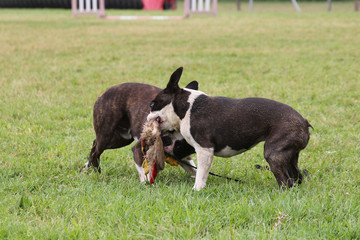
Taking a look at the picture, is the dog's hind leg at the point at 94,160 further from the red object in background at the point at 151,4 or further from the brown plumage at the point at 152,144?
the red object in background at the point at 151,4

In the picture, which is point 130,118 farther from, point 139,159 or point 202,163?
point 202,163

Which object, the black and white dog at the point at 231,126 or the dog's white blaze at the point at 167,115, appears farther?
the dog's white blaze at the point at 167,115

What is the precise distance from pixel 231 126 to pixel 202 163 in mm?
411

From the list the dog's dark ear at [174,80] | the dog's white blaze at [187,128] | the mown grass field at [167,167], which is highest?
the dog's dark ear at [174,80]

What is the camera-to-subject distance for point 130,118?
193 inches

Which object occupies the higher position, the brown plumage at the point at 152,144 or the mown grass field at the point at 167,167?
the brown plumage at the point at 152,144

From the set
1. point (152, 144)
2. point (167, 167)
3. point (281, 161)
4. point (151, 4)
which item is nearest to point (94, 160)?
point (167, 167)

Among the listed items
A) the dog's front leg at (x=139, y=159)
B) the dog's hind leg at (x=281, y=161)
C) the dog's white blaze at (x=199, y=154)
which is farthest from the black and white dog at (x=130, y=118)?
the dog's hind leg at (x=281, y=161)

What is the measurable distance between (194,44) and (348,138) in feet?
32.0

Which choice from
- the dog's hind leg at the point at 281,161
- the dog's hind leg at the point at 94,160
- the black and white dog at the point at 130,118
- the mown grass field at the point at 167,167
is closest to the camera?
the mown grass field at the point at 167,167

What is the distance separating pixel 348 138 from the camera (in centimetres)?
638

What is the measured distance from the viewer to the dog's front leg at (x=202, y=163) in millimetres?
4316

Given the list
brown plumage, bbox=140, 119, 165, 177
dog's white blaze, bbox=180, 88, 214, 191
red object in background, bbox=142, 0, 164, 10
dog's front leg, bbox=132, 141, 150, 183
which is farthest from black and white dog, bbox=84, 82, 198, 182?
red object in background, bbox=142, 0, 164, 10

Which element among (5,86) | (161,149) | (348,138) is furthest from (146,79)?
(161,149)
